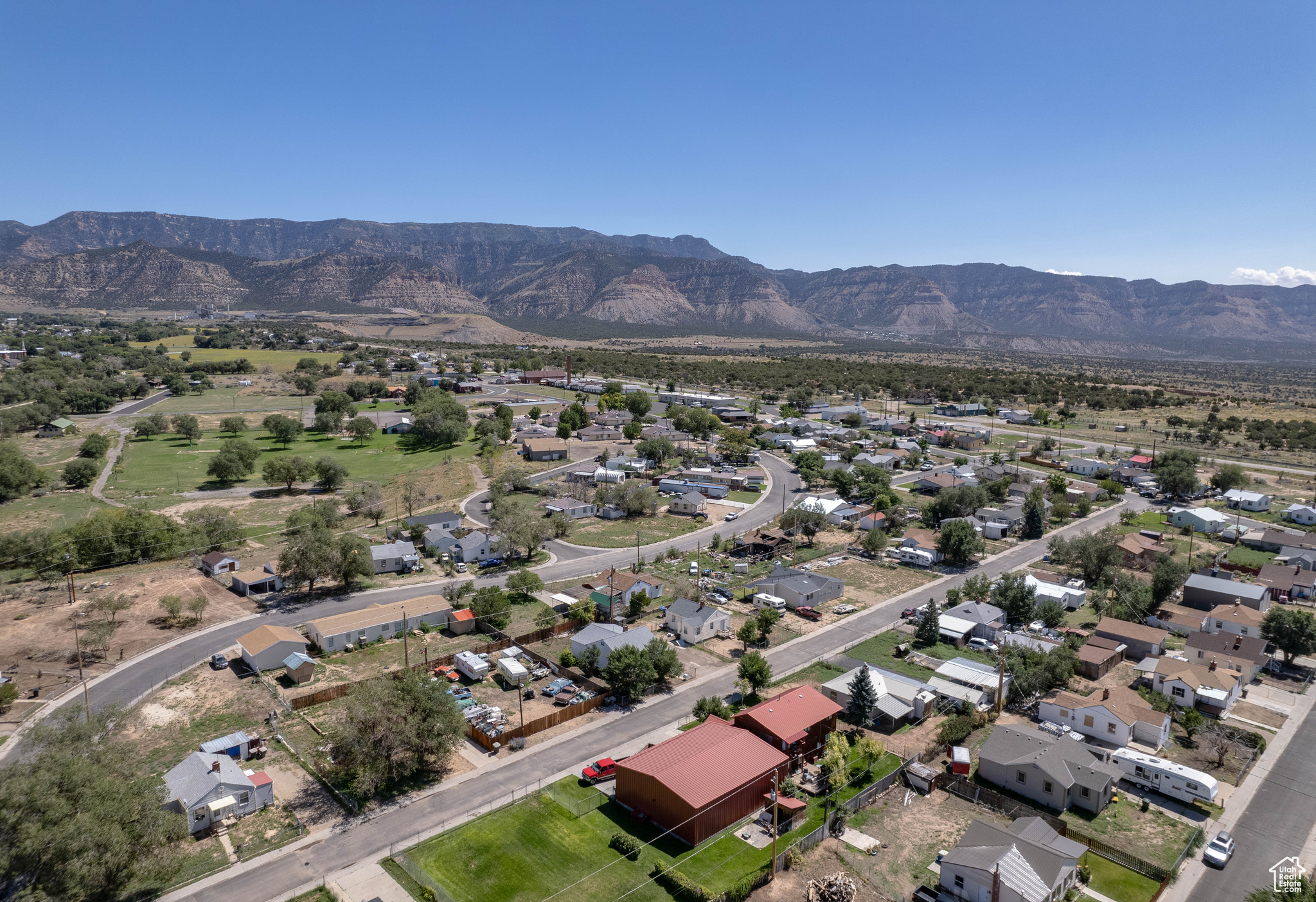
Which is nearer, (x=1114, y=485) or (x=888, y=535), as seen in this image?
(x=888, y=535)

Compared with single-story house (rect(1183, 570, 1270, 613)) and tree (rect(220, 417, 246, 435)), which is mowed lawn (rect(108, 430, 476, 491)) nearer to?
tree (rect(220, 417, 246, 435))

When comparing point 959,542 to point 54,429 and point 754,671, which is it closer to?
point 754,671

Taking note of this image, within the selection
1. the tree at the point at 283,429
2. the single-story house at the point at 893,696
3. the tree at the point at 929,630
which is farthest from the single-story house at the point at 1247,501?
the tree at the point at 283,429

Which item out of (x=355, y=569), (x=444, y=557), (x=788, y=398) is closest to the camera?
(x=355, y=569)

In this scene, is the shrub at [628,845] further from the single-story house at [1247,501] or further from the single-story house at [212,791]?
the single-story house at [1247,501]

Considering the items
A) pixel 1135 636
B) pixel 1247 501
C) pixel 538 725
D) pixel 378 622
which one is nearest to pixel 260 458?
pixel 378 622

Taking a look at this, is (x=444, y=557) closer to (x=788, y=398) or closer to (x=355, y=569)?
(x=355, y=569)

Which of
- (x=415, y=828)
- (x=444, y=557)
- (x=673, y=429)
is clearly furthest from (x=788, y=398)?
(x=415, y=828)
